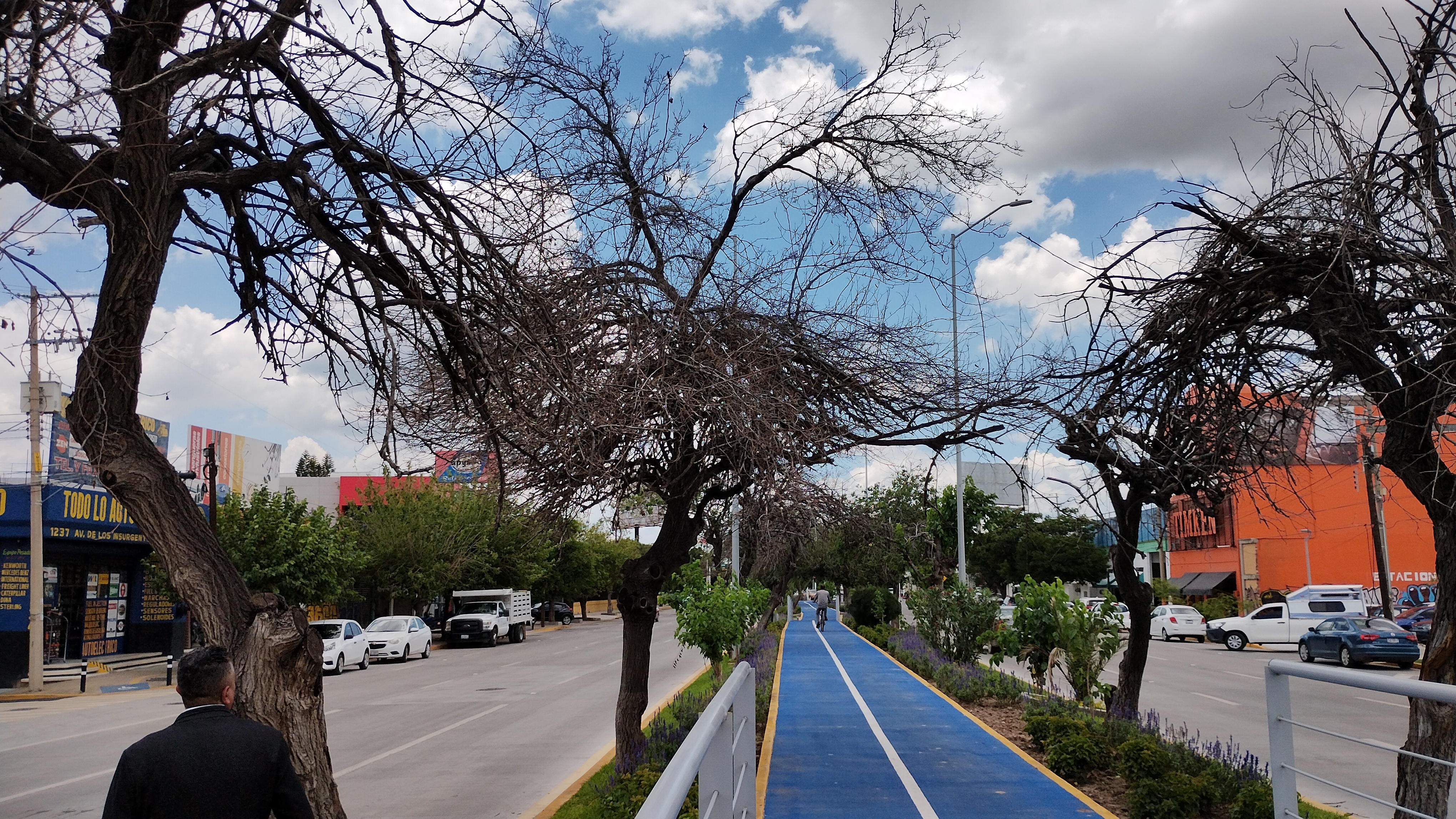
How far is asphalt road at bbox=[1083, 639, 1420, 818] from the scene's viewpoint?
11.4 metres

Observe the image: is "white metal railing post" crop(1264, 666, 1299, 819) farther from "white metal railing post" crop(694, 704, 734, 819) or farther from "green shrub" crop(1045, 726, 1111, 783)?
"green shrub" crop(1045, 726, 1111, 783)

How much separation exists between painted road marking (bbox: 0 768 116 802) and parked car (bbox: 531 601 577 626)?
2170 inches

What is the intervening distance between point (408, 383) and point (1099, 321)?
205 inches

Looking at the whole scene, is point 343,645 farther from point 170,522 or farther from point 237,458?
point 237,458

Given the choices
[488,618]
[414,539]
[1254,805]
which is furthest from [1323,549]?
[1254,805]

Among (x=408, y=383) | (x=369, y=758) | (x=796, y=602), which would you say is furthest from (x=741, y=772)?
(x=796, y=602)

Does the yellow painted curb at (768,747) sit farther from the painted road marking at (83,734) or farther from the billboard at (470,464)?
the painted road marking at (83,734)

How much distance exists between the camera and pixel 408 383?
8016 mm

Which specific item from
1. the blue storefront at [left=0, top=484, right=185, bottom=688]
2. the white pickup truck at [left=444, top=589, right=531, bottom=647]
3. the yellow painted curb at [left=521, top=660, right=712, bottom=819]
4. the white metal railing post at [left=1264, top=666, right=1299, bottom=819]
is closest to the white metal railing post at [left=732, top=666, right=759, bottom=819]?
the white metal railing post at [left=1264, top=666, right=1299, bottom=819]

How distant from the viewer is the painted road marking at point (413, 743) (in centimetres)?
1304

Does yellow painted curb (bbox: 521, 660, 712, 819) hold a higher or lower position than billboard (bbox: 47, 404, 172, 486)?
lower

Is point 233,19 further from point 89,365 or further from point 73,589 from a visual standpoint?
point 73,589

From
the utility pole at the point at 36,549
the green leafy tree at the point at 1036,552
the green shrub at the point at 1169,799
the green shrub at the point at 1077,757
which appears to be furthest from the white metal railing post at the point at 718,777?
the green leafy tree at the point at 1036,552

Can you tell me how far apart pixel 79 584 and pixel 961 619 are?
83.8 ft
